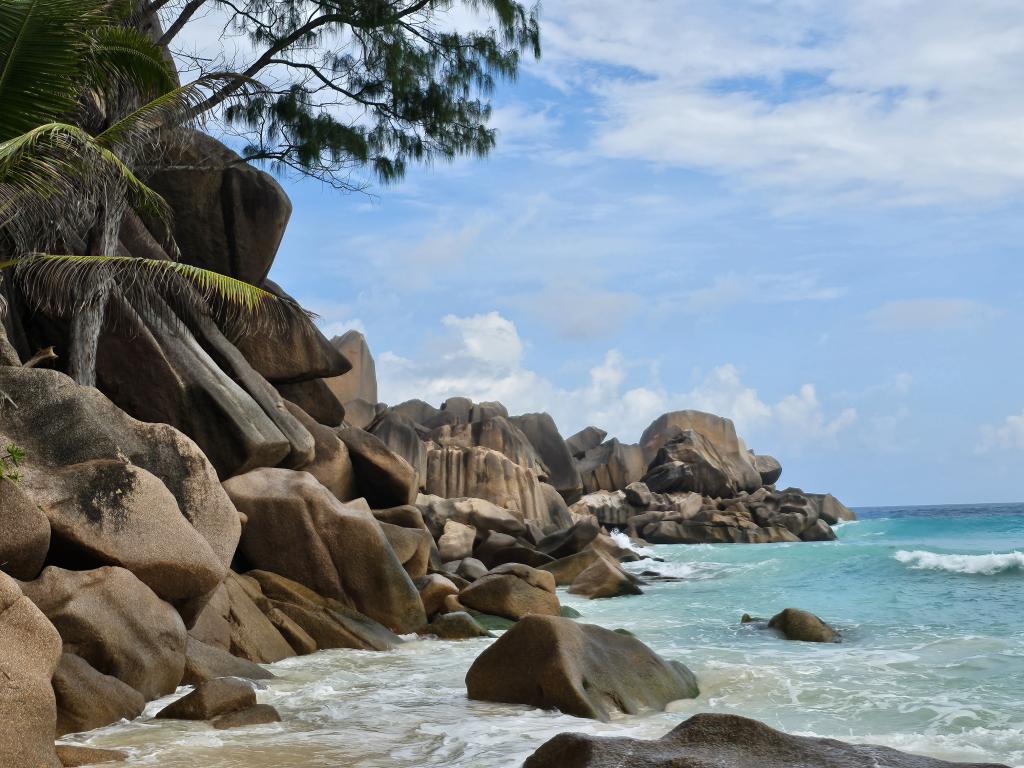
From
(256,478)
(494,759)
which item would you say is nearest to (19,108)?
(256,478)

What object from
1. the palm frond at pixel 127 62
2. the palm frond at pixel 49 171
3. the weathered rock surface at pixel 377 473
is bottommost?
the weathered rock surface at pixel 377 473

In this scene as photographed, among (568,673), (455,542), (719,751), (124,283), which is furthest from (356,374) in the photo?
(719,751)

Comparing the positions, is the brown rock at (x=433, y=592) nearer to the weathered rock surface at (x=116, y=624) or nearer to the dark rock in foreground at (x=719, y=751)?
the weathered rock surface at (x=116, y=624)

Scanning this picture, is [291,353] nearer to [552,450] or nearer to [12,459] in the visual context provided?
A: [12,459]

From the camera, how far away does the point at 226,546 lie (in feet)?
32.6

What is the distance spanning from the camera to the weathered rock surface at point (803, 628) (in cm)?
1328

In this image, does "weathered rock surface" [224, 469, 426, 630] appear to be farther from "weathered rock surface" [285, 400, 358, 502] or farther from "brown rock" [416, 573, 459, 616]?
"weathered rock surface" [285, 400, 358, 502]

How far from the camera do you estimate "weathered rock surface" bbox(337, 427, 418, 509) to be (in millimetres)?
18594

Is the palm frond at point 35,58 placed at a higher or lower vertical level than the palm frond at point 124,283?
higher

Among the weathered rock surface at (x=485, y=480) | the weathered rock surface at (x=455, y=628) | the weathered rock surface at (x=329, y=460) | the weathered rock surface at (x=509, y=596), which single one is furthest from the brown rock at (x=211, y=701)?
the weathered rock surface at (x=485, y=480)

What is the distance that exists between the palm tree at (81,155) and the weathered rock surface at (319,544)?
9.40 feet

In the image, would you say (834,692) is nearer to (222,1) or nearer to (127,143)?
(127,143)

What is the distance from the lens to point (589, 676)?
8.13 m

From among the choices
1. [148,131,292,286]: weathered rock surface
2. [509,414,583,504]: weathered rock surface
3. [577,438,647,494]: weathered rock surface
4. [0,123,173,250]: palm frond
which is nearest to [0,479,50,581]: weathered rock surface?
[0,123,173,250]: palm frond
